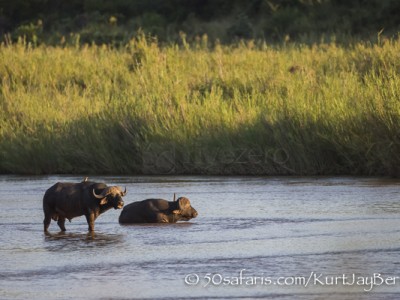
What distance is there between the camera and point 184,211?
40.7 feet

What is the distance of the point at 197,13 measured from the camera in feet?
166

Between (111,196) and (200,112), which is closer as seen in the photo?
(111,196)

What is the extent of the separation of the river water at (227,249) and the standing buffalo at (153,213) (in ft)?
0.37

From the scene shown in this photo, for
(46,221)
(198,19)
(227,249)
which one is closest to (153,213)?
(46,221)

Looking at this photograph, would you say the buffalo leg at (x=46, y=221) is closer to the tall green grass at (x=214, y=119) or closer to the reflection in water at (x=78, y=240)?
the reflection in water at (x=78, y=240)

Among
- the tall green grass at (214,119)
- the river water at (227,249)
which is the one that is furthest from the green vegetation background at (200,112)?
the river water at (227,249)

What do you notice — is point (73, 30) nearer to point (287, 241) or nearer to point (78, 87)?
point (78, 87)

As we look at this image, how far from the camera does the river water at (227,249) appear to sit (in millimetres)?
8664

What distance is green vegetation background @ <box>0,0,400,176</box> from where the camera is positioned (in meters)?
17.3

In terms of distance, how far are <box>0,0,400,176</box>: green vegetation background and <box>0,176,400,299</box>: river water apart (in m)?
1.81

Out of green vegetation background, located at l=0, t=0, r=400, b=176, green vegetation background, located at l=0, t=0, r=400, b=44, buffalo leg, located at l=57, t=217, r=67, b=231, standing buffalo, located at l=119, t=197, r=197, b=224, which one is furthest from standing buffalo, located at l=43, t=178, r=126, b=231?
→ green vegetation background, located at l=0, t=0, r=400, b=44

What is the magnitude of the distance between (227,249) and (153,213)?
2.25 metres

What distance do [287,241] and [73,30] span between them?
3807 cm

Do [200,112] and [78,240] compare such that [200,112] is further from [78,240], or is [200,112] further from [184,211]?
[78,240]
